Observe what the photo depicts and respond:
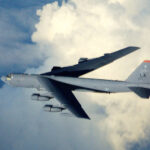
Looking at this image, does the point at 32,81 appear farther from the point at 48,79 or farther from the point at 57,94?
the point at 57,94

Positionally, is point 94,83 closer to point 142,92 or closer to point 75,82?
point 75,82

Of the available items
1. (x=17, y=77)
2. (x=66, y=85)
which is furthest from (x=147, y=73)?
(x=17, y=77)

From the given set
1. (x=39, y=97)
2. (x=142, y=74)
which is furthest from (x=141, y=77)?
(x=39, y=97)

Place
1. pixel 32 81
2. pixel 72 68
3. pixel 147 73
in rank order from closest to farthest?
pixel 147 73 → pixel 32 81 → pixel 72 68

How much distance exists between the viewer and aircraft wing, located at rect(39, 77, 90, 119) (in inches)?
1365

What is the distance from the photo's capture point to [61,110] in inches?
1604

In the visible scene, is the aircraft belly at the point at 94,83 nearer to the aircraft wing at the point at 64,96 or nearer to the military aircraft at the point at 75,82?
the military aircraft at the point at 75,82

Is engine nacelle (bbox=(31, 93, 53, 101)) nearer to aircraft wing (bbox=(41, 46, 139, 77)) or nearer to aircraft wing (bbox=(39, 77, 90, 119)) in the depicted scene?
aircraft wing (bbox=(39, 77, 90, 119))

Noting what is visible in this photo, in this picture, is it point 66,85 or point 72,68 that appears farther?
point 72,68

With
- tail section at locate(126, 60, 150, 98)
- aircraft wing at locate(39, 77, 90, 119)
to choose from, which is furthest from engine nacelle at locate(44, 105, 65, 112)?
tail section at locate(126, 60, 150, 98)

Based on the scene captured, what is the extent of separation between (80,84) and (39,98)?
9102 mm

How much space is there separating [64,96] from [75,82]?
6646mm

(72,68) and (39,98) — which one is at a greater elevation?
(72,68)

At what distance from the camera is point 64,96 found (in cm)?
3988
